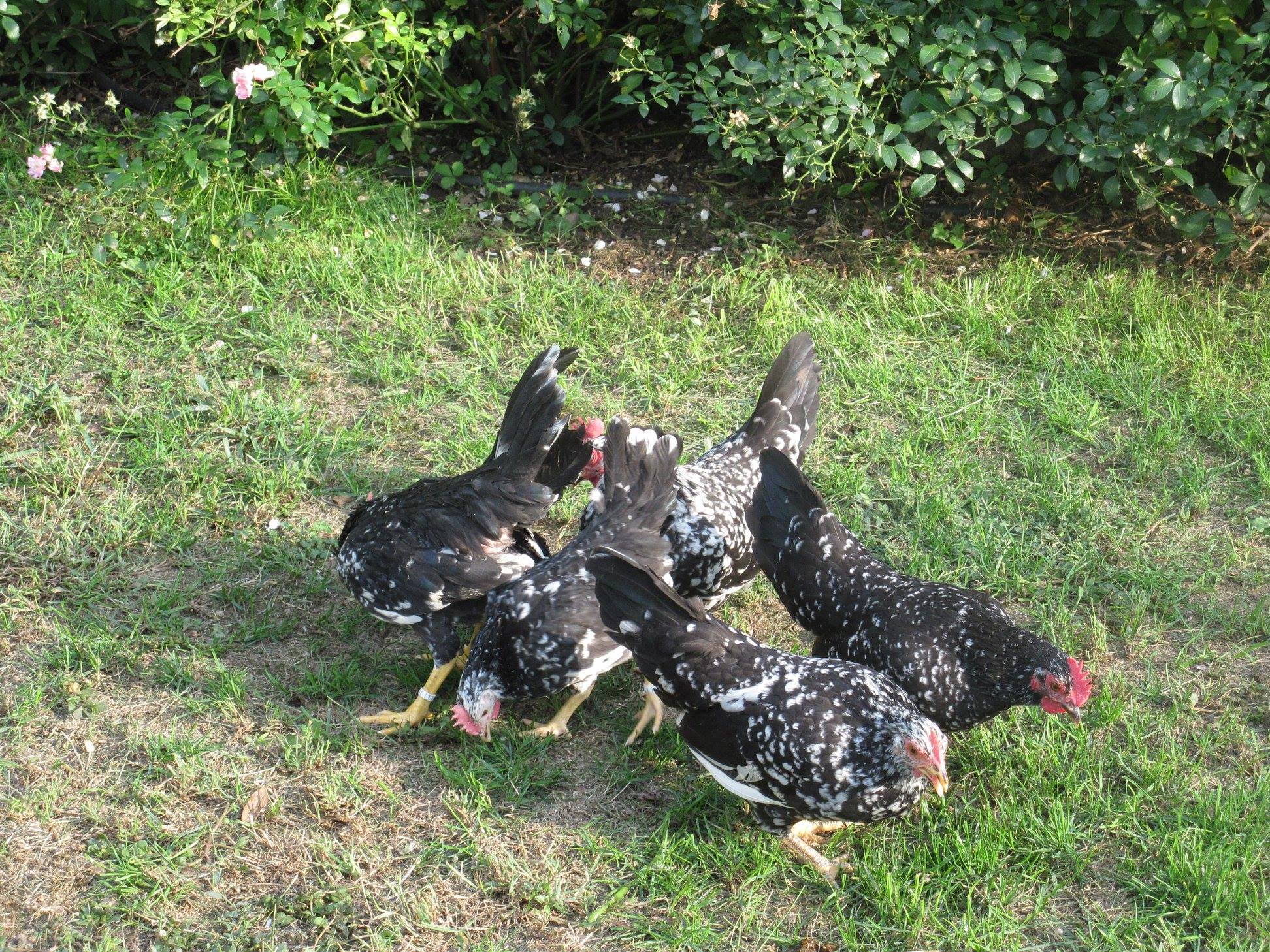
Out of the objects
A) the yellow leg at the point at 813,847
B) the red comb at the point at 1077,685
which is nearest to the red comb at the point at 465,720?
the yellow leg at the point at 813,847

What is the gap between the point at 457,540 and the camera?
382 centimetres

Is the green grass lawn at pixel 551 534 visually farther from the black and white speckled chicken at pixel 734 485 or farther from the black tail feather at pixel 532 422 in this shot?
the black tail feather at pixel 532 422

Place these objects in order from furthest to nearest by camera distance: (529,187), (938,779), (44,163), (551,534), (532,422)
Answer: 1. (529,187)
2. (44,163)
3. (551,534)
4. (532,422)
5. (938,779)

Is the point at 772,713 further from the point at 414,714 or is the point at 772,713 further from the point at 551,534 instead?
the point at 551,534

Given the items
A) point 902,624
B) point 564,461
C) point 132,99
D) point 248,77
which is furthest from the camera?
point 132,99

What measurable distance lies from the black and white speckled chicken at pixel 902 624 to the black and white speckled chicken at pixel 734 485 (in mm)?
135

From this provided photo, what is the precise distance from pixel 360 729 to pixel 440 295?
8.19 ft

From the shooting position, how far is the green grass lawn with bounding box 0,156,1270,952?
328 centimetres

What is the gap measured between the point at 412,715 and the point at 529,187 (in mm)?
3397

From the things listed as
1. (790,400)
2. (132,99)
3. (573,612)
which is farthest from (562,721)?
(132,99)

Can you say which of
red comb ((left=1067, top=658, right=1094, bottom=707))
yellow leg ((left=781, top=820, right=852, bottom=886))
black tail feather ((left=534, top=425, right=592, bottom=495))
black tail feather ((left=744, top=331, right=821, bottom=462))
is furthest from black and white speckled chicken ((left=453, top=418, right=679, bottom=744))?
red comb ((left=1067, top=658, right=1094, bottom=707))

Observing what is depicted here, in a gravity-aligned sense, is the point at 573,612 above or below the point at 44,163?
below

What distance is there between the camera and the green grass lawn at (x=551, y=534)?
3275 mm

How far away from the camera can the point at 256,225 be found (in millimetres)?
5609
